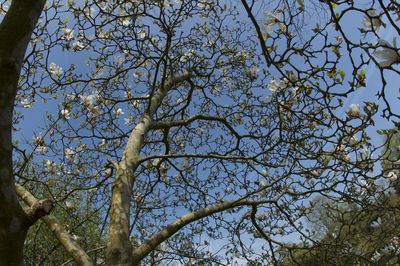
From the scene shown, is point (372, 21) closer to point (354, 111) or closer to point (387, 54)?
point (387, 54)

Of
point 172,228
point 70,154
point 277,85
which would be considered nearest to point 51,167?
point 70,154

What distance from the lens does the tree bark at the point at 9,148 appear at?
5.82ft

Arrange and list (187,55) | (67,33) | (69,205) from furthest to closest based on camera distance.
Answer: (187,55), (69,205), (67,33)

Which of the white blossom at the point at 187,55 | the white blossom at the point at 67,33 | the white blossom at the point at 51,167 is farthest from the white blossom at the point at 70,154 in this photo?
the white blossom at the point at 187,55

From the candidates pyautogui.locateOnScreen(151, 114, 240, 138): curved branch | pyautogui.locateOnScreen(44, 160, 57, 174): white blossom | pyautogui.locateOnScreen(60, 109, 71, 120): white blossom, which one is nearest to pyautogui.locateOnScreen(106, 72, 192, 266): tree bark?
pyautogui.locateOnScreen(151, 114, 240, 138): curved branch

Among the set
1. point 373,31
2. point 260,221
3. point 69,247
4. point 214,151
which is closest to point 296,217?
point 260,221

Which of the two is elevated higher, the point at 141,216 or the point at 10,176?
the point at 141,216

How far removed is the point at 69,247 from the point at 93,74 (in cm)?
249

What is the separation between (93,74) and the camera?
512cm

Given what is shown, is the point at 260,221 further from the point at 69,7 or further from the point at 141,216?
the point at 69,7


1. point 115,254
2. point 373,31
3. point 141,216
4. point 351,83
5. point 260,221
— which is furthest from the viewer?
point 141,216

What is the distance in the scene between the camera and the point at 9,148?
1803 mm

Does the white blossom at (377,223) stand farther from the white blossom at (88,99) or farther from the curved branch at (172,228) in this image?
the white blossom at (88,99)

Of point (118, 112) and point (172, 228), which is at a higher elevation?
point (118, 112)
